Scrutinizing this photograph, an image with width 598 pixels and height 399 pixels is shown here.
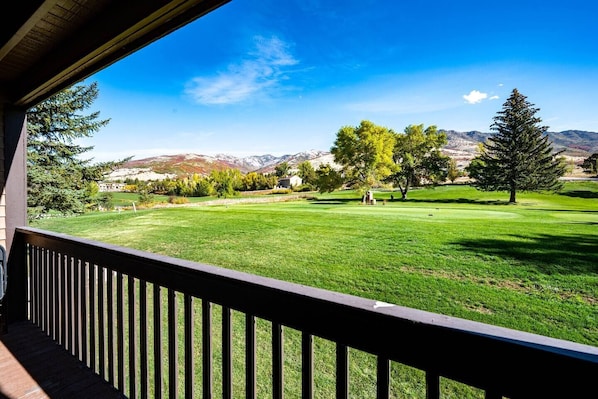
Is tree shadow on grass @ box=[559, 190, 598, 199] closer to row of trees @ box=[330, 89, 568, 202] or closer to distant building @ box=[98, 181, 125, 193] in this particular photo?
row of trees @ box=[330, 89, 568, 202]

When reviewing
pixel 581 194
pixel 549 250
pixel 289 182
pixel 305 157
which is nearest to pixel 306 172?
pixel 289 182

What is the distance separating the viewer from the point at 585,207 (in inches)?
390

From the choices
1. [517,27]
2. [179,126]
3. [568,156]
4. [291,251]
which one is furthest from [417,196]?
[179,126]

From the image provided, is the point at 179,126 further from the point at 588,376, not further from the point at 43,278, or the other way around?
the point at 588,376

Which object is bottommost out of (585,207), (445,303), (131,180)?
(445,303)

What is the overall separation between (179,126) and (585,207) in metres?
17.1

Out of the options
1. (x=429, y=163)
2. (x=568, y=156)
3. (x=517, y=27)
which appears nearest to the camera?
(x=517, y=27)

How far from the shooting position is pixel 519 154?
32.0 ft

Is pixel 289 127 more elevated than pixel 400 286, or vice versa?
pixel 289 127

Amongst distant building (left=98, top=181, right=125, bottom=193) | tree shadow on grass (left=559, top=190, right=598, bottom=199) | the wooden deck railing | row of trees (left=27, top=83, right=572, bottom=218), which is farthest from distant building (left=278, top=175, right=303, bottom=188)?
the wooden deck railing

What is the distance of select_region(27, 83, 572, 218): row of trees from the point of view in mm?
6871

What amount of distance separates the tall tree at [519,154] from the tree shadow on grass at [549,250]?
12.8 ft

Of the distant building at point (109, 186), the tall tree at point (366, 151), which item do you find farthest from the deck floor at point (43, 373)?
the tall tree at point (366, 151)

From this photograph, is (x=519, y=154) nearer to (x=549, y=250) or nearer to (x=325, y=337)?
(x=549, y=250)
